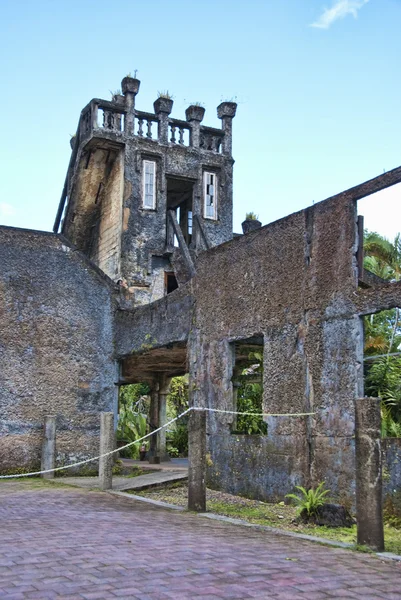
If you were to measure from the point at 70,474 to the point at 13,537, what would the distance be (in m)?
7.77

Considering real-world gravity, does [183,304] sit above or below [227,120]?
below

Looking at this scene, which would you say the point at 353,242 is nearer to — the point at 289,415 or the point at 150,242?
the point at 289,415

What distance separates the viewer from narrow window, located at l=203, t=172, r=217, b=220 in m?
22.3

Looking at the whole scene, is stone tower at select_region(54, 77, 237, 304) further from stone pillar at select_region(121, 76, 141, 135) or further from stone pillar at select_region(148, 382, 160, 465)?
stone pillar at select_region(148, 382, 160, 465)

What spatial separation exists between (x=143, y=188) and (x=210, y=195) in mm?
2516

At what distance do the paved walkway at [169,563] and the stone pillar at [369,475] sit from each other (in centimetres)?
33

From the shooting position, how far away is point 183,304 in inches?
503

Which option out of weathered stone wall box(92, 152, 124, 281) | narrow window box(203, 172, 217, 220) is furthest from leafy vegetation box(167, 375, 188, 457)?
narrow window box(203, 172, 217, 220)

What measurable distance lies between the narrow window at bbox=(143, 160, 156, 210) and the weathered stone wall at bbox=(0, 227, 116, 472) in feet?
21.1

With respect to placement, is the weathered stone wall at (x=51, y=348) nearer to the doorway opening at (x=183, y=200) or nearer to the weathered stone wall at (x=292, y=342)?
the weathered stone wall at (x=292, y=342)

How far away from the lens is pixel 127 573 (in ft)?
16.8

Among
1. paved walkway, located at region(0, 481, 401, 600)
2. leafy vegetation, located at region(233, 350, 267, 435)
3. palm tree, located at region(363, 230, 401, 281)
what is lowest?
paved walkway, located at region(0, 481, 401, 600)

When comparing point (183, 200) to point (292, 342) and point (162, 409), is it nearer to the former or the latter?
point (162, 409)

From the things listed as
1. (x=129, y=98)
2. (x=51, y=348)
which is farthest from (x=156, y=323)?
(x=129, y=98)
